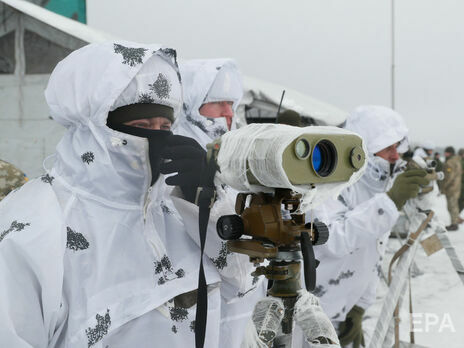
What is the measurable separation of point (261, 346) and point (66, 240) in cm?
53

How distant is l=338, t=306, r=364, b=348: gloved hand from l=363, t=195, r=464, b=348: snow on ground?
68 centimetres

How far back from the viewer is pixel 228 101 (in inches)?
120

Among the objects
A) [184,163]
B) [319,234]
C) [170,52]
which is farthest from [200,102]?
[319,234]

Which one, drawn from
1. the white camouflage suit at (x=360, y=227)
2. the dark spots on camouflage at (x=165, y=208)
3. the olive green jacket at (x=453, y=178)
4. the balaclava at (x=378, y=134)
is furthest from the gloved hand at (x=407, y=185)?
the olive green jacket at (x=453, y=178)

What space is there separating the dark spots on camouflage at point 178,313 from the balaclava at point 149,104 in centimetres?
34

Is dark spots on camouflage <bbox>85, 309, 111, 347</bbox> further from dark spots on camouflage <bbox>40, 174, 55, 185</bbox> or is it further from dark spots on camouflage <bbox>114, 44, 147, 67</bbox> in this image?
dark spots on camouflage <bbox>114, 44, 147, 67</bbox>

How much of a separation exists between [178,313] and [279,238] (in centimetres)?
46

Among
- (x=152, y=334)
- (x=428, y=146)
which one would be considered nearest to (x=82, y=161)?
(x=152, y=334)

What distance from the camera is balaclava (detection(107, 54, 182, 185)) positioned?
1178 millimetres

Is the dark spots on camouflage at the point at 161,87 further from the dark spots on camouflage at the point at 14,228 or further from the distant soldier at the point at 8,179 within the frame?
the distant soldier at the point at 8,179

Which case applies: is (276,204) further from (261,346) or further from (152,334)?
(152,334)

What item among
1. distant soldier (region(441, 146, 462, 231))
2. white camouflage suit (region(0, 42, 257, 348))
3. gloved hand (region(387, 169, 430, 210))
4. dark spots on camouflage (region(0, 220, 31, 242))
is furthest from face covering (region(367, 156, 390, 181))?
distant soldier (region(441, 146, 462, 231))

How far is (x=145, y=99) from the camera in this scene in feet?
3.89

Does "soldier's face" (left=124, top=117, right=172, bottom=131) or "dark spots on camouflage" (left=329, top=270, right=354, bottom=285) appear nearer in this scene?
"soldier's face" (left=124, top=117, right=172, bottom=131)
